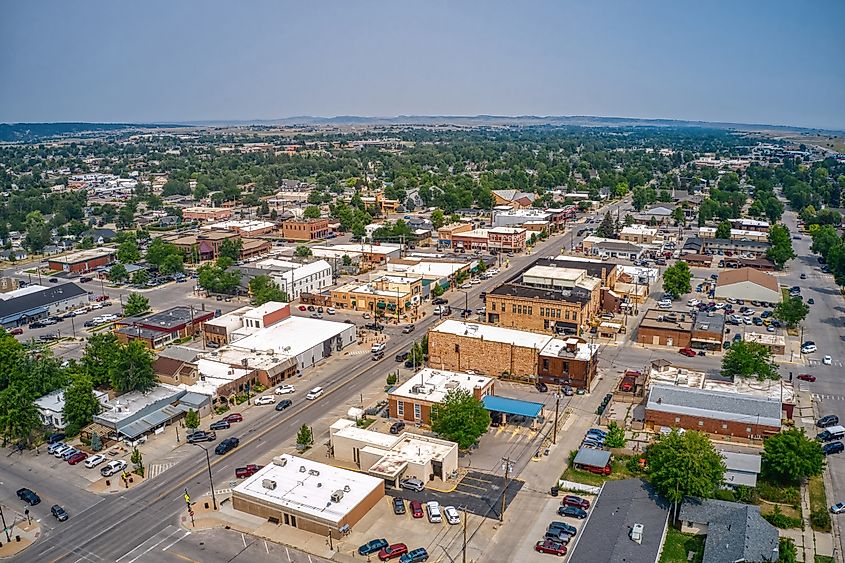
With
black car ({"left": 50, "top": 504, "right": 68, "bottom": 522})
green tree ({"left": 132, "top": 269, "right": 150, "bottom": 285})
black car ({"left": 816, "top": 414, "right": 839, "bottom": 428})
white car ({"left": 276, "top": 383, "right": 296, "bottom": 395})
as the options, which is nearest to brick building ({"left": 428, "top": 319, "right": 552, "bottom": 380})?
white car ({"left": 276, "top": 383, "right": 296, "bottom": 395})

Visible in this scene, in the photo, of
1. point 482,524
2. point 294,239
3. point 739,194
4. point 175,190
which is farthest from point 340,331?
point 175,190

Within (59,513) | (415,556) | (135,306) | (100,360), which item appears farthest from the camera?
(135,306)

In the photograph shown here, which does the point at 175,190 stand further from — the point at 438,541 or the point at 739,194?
the point at 438,541

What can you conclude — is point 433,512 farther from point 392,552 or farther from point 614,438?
point 614,438

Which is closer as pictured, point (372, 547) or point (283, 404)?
point (372, 547)

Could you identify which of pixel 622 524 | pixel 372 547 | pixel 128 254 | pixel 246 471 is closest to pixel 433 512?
pixel 372 547

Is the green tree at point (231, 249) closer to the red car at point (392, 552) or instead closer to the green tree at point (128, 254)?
the green tree at point (128, 254)
